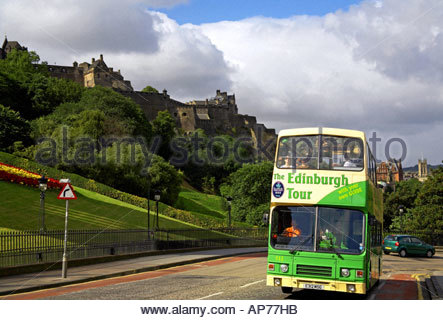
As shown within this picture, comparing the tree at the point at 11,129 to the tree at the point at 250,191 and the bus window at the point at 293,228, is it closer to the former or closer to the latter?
the tree at the point at 250,191

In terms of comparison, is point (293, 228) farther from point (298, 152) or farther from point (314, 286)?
point (298, 152)

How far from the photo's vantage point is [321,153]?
49.1ft

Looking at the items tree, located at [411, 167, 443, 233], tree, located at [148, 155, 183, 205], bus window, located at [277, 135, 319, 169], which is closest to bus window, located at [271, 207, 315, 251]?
bus window, located at [277, 135, 319, 169]

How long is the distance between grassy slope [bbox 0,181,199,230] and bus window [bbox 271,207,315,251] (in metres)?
19.5

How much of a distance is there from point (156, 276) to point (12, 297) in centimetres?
706

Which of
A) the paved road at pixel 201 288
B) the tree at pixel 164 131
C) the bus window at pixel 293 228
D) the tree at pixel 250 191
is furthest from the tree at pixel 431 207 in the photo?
the tree at pixel 164 131

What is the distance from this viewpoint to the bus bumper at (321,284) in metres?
14.0

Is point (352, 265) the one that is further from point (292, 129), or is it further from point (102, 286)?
point (102, 286)

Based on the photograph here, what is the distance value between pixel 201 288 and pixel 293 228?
13.1ft

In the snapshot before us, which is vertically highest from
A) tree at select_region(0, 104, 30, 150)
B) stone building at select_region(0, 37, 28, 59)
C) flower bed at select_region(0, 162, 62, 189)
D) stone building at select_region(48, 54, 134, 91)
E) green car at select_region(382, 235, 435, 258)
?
stone building at select_region(0, 37, 28, 59)

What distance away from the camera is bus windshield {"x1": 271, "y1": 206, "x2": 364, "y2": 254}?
1429cm

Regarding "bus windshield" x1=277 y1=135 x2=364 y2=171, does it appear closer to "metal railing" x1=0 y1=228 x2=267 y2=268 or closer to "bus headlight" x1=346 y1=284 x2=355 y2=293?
"bus headlight" x1=346 y1=284 x2=355 y2=293

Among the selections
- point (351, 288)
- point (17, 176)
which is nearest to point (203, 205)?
point (17, 176)

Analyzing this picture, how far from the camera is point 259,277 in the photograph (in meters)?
20.9
